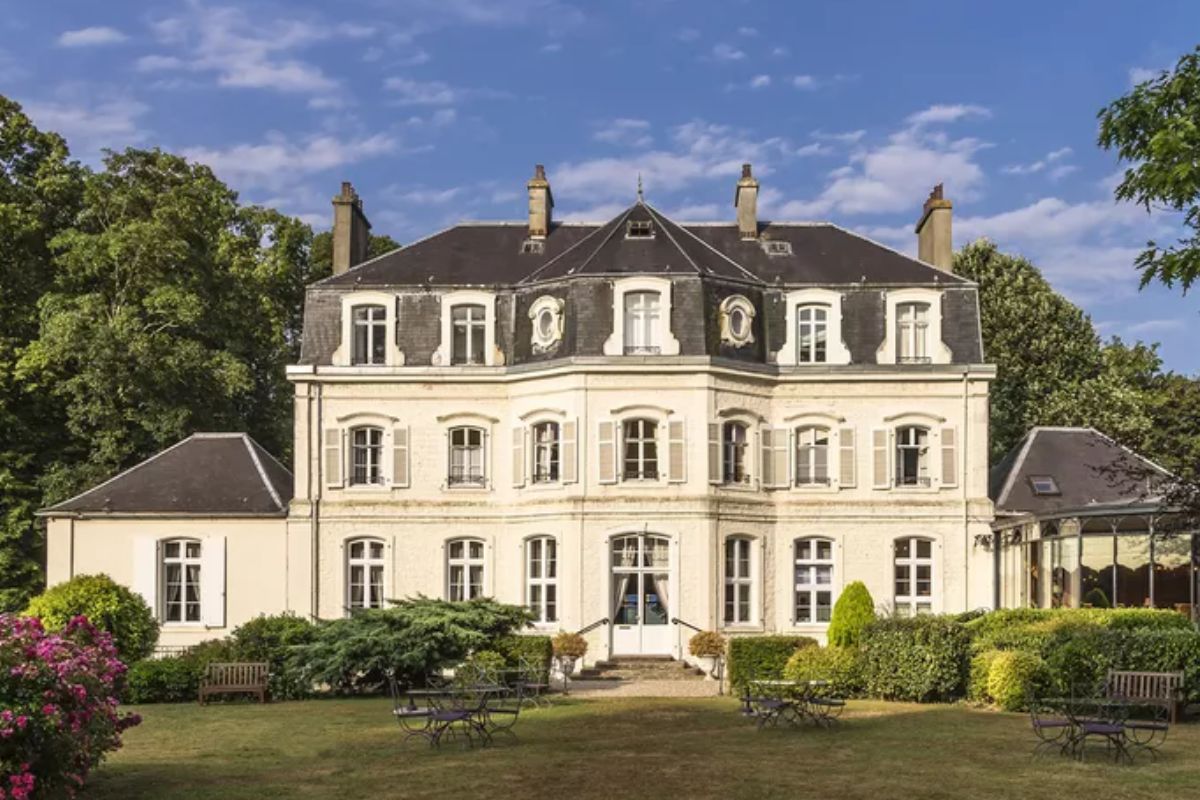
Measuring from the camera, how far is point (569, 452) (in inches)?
1083

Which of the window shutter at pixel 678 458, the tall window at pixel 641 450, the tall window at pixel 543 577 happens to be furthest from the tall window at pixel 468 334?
the window shutter at pixel 678 458

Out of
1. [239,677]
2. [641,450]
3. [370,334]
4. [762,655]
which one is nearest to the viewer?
[239,677]

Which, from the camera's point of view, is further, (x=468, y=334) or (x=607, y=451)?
(x=468, y=334)

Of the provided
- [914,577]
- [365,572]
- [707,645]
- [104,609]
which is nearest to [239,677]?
[104,609]

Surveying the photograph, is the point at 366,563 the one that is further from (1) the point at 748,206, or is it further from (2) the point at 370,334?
(1) the point at 748,206

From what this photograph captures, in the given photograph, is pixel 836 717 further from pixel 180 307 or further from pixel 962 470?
pixel 180 307

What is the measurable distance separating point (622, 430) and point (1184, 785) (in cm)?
1556

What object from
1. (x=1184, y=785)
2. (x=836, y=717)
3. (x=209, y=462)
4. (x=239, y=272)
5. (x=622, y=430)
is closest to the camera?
(x=1184, y=785)

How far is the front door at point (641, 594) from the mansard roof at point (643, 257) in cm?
545

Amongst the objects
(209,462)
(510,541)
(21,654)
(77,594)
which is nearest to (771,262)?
(510,541)

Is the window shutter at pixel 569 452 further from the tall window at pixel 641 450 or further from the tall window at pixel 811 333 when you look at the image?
the tall window at pixel 811 333

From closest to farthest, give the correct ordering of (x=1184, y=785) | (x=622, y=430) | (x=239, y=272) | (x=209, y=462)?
(x=1184, y=785)
(x=622, y=430)
(x=209, y=462)
(x=239, y=272)

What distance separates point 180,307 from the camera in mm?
33344

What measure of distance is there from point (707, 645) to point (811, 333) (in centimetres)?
727
